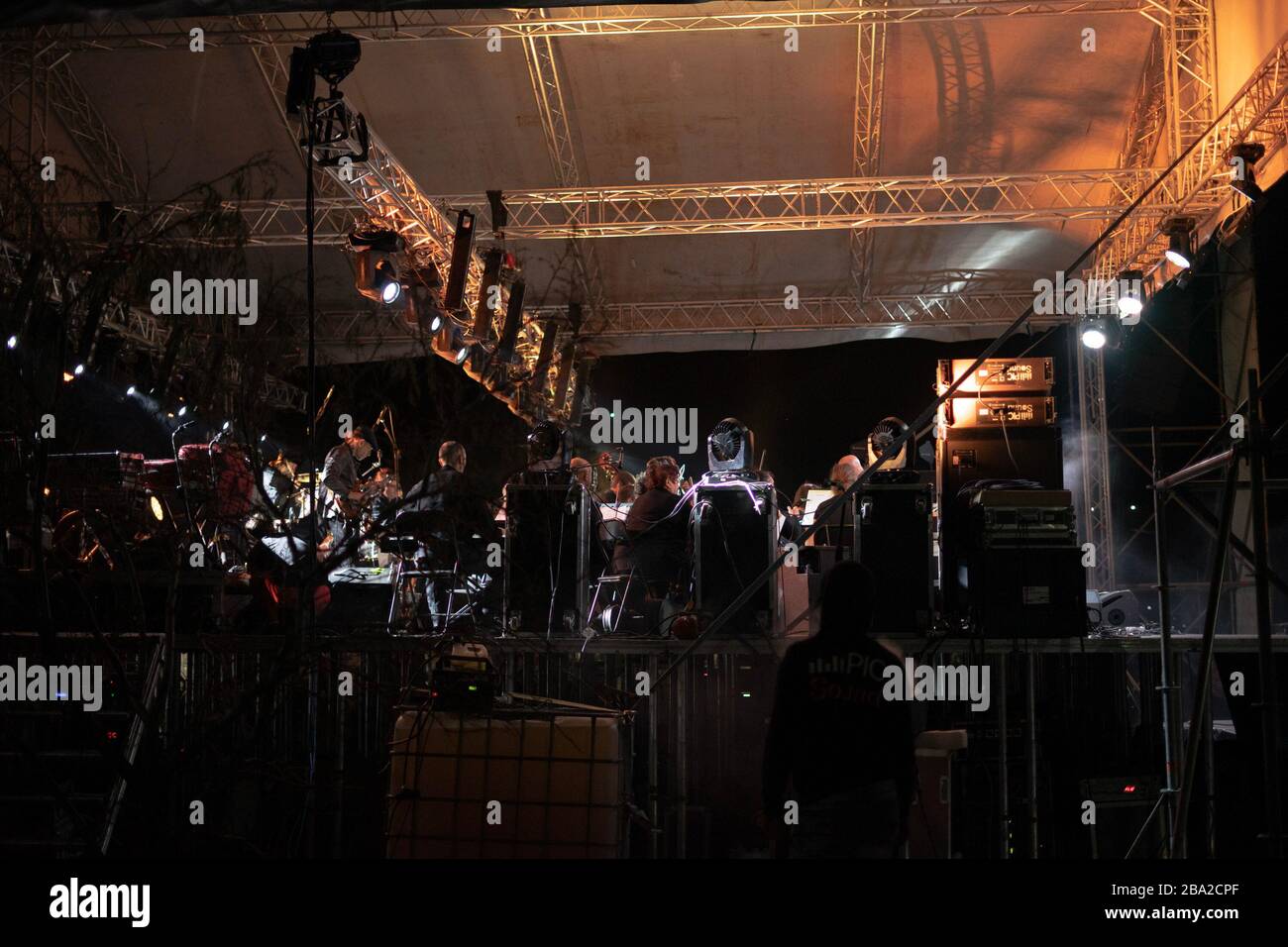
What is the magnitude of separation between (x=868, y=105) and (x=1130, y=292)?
10.1 feet

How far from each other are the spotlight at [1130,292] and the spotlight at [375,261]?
6179 mm

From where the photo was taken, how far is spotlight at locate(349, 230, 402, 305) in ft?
32.2

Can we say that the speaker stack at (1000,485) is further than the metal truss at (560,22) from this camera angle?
No

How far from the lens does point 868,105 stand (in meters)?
11.5

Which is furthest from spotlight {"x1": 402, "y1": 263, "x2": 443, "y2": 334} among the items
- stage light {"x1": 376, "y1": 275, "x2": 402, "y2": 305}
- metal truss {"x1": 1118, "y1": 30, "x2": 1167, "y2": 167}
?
metal truss {"x1": 1118, "y1": 30, "x2": 1167, "y2": 167}

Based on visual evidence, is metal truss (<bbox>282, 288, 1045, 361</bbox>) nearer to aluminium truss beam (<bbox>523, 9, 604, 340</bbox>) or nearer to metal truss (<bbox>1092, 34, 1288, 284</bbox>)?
aluminium truss beam (<bbox>523, 9, 604, 340</bbox>)

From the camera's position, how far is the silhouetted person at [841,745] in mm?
4012

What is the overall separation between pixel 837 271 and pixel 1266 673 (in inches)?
391

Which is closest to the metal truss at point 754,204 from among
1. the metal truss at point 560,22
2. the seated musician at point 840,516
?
the metal truss at point 560,22

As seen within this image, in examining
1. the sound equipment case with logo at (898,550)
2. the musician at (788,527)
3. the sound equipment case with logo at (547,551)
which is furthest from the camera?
the musician at (788,527)

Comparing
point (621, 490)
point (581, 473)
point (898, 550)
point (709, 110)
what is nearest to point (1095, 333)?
point (709, 110)

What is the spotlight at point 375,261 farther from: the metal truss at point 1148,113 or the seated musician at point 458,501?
the metal truss at point 1148,113

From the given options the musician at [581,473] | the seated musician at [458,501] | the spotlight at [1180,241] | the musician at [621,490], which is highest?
the spotlight at [1180,241]

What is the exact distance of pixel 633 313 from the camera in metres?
14.3
